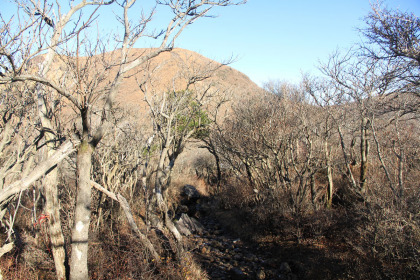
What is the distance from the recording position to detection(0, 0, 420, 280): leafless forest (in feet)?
15.8

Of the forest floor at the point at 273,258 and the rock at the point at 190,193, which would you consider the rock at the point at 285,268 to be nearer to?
the forest floor at the point at 273,258

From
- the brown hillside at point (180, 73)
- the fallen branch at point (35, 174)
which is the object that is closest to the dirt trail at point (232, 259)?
the fallen branch at point (35, 174)

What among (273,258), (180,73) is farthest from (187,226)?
(180,73)

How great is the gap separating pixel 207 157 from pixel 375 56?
56.4 ft

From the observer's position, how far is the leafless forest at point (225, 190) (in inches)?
190

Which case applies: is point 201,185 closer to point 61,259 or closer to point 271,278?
point 271,278

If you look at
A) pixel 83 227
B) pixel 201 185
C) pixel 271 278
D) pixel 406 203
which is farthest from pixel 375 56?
pixel 201 185

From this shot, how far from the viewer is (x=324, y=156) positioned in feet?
35.3

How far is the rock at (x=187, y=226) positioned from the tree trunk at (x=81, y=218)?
26.8 feet

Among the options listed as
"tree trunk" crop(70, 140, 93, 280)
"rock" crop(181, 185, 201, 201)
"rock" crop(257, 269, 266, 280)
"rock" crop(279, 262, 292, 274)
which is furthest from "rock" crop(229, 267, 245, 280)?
"rock" crop(181, 185, 201, 201)

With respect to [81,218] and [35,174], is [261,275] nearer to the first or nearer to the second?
[81,218]

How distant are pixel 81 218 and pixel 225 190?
39.7ft

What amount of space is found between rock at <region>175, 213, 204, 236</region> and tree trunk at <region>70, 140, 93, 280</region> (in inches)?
Result: 321

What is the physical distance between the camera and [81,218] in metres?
4.62
